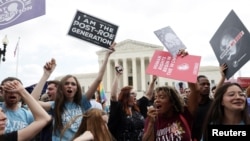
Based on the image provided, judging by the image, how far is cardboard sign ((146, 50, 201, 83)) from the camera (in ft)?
16.2

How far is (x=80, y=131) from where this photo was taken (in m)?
2.54

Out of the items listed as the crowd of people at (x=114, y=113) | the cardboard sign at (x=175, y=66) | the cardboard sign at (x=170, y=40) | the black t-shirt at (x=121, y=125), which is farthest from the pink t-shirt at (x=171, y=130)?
the cardboard sign at (x=170, y=40)

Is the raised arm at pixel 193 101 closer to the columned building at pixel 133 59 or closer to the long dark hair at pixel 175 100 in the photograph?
the long dark hair at pixel 175 100

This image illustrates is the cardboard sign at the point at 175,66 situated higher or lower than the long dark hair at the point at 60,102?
higher

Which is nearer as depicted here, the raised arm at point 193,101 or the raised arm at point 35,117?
the raised arm at point 35,117

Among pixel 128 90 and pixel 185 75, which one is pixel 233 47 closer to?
pixel 185 75

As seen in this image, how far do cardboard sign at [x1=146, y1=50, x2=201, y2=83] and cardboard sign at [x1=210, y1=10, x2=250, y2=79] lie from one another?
39 cm

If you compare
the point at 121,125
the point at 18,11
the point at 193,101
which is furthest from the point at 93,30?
the point at 193,101

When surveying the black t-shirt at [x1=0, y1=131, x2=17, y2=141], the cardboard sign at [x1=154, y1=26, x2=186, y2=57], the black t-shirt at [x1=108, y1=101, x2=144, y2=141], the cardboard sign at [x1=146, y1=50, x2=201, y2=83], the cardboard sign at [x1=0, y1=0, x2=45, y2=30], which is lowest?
the black t-shirt at [x1=108, y1=101, x2=144, y2=141]

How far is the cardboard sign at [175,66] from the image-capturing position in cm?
493

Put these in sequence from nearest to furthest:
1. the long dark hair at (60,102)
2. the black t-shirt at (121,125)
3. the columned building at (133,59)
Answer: the long dark hair at (60,102) < the black t-shirt at (121,125) < the columned building at (133,59)

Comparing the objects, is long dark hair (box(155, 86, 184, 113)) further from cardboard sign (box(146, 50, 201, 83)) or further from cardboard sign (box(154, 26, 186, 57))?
cardboard sign (box(154, 26, 186, 57))

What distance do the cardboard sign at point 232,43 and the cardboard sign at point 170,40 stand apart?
0.69m

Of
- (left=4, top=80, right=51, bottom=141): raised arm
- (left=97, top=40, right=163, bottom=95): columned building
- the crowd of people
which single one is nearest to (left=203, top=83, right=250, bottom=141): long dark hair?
the crowd of people
